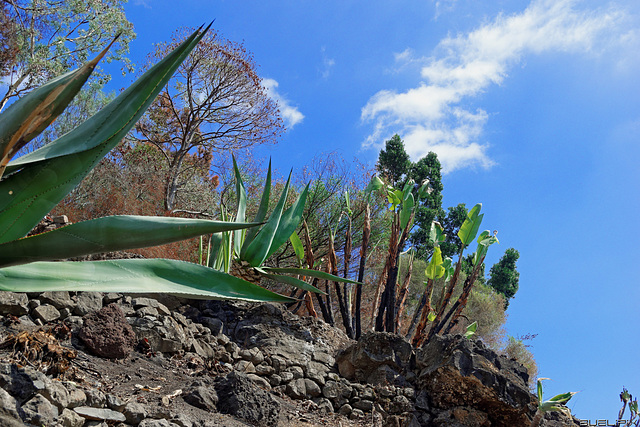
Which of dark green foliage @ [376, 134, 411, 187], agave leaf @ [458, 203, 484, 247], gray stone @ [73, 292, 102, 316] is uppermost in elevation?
dark green foliage @ [376, 134, 411, 187]

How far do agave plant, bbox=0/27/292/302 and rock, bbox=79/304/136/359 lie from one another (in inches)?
75.3

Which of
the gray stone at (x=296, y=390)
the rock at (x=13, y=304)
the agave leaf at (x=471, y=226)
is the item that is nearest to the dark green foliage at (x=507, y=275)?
the agave leaf at (x=471, y=226)

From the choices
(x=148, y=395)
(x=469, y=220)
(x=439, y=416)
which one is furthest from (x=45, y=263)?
(x=469, y=220)

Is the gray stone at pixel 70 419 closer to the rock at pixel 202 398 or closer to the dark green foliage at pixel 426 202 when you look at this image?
the rock at pixel 202 398

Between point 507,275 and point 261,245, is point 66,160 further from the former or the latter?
point 507,275

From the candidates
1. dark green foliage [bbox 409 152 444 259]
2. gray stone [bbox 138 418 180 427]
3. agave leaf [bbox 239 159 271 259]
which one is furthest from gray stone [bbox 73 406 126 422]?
dark green foliage [bbox 409 152 444 259]

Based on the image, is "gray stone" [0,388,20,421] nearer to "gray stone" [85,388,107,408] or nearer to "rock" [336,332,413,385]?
"gray stone" [85,388,107,408]

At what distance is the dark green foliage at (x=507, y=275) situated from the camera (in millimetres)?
21734

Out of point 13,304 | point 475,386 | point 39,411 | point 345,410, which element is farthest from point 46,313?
point 475,386

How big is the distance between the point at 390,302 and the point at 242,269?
89.5 inches

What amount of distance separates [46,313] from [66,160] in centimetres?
220

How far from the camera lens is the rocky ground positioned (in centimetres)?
287

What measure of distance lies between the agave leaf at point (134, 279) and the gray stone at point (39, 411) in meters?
0.82

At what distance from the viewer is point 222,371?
4.24 meters
